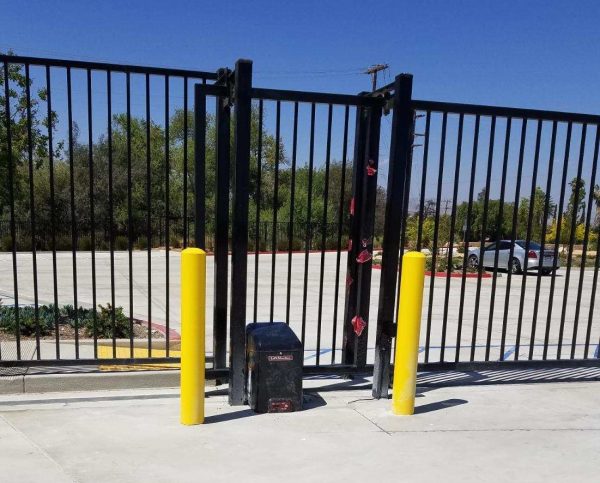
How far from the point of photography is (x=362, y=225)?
454 centimetres

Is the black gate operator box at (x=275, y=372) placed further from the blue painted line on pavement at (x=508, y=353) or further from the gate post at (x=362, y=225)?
the blue painted line on pavement at (x=508, y=353)

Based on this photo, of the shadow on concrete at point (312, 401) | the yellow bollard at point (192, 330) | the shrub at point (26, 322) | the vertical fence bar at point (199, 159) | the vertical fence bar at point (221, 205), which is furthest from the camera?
the shrub at point (26, 322)

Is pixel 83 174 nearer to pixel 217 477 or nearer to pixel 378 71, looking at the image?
pixel 378 71

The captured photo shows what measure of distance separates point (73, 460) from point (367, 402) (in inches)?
90.6

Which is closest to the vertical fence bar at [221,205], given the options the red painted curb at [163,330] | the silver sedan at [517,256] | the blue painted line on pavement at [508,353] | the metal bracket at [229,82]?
the metal bracket at [229,82]

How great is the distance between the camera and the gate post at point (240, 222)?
392 centimetres

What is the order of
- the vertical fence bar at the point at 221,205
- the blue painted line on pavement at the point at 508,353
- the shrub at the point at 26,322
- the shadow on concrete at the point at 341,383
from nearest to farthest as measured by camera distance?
1. the vertical fence bar at the point at 221,205
2. the shadow on concrete at the point at 341,383
3. the shrub at the point at 26,322
4. the blue painted line on pavement at the point at 508,353

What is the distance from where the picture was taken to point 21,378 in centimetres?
429

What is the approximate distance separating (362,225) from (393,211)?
0.35 metres

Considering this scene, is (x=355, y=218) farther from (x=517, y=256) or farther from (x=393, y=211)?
(x=517, y=256)

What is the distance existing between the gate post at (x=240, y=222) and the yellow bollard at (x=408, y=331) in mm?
1229

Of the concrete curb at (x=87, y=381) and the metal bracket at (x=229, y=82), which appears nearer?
the metal bracket at (x=229, y=82)

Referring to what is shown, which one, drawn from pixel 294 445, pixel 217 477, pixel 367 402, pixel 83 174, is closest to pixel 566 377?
pixel 367 402

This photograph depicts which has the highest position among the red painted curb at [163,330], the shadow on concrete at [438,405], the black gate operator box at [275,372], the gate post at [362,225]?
the gate post at [362,225]
